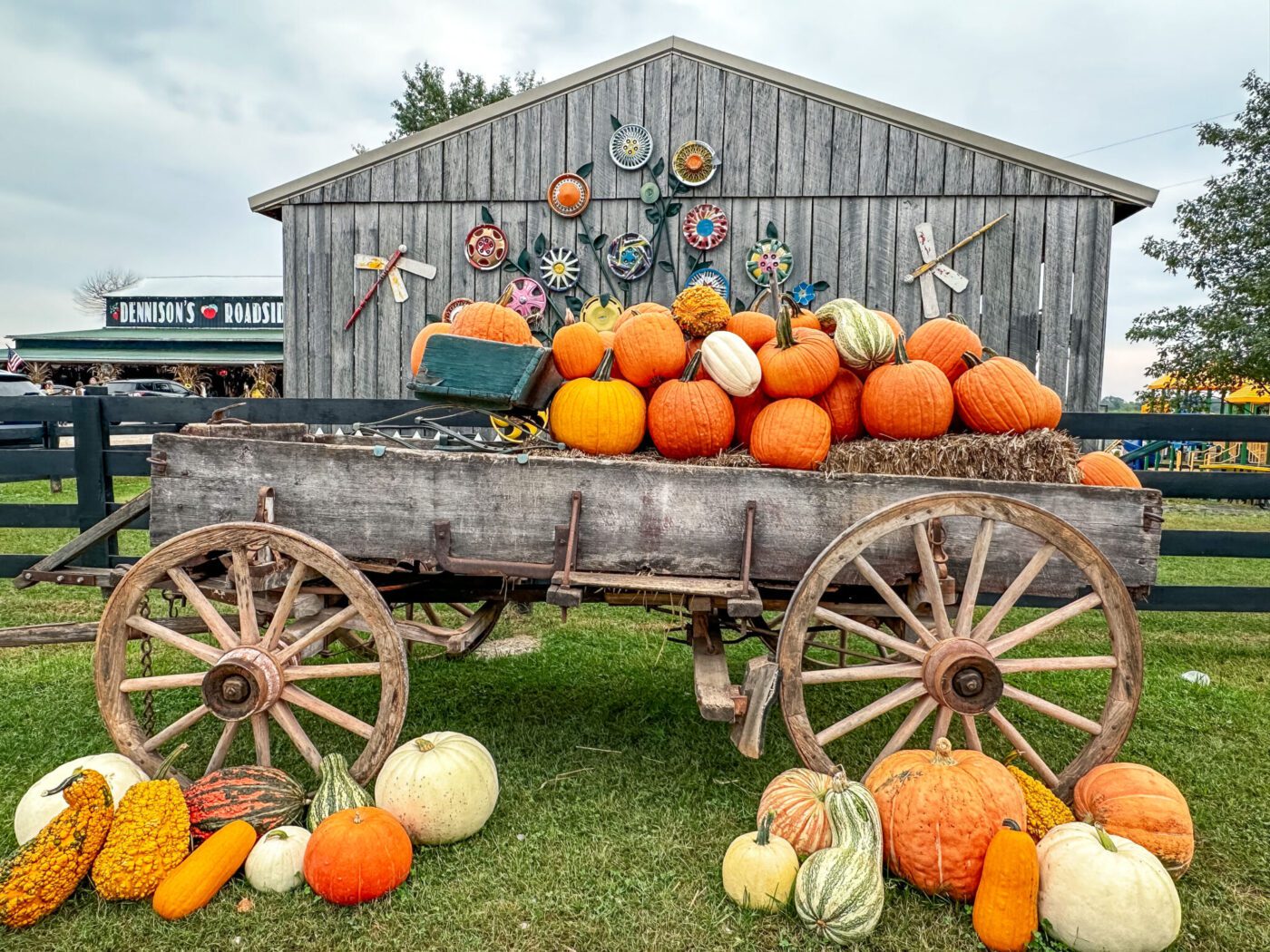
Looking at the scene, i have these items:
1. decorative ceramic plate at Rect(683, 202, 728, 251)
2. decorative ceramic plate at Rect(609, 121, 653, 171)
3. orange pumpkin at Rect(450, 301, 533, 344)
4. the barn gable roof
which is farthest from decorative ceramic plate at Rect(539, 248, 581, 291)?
orange pumpkin at Rect(450, 301, 533, 344)

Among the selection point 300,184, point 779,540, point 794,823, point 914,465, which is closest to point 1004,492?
point 914,465

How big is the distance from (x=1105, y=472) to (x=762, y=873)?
1917 mm

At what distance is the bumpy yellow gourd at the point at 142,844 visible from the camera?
6.88 ft

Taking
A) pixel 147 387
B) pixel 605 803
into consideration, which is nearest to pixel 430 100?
pixel 147 387

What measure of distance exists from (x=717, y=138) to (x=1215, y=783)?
5810 millimetres

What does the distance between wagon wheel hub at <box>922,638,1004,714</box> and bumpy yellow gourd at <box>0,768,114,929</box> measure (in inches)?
98.5

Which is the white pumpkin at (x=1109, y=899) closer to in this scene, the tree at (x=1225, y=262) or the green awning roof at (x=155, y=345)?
the tree at (x=1225, y=262)

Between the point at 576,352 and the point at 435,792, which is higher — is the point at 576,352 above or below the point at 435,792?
above

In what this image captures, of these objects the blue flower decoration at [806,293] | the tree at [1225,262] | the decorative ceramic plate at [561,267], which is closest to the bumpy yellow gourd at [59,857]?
the decorative ceramic plate at [561,267]

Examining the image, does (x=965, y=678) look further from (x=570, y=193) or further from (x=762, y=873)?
(x=570, y=193)

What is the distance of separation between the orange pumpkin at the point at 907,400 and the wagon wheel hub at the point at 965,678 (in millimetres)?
753

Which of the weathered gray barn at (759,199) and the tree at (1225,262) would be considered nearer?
the weathered gray barn at (759,199)

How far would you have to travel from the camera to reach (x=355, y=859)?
2123 mm

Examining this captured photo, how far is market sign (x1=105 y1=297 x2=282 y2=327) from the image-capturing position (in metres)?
27.8
